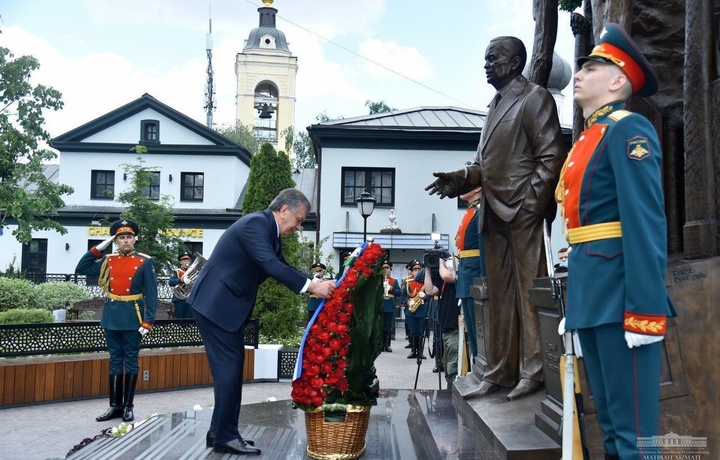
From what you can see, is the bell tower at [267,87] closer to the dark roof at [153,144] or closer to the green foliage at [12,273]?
the dark roof at [153,144]

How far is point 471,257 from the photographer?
22.3 ft

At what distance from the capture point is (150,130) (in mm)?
32875

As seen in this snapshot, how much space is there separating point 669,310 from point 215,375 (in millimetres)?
3133

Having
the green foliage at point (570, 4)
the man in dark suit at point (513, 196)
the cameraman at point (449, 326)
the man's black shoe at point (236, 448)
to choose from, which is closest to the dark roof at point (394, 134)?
the green foliage at point (570, 4)

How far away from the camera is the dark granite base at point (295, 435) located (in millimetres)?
4848

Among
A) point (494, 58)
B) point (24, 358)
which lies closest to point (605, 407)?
point (494, 58)

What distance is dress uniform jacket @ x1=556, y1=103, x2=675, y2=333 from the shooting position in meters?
2.96

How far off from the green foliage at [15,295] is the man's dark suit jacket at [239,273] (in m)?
9.78

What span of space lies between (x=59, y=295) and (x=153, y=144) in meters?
15.7

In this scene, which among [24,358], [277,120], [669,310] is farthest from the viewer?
[277,120]

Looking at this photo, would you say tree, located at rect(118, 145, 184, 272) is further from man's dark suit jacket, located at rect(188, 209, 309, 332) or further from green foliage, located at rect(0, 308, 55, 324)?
man's dark suit jacket, located at rect(188, 209, 309, 332)

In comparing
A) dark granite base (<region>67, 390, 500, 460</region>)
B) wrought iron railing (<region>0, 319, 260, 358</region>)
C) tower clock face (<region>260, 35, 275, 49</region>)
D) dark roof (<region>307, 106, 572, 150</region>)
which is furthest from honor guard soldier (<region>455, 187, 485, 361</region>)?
tower clock face (<region>260, 35, 275, 49</region>)

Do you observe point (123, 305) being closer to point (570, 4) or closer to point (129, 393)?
point (129, 393)

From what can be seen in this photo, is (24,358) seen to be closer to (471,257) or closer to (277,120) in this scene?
(471,257)
